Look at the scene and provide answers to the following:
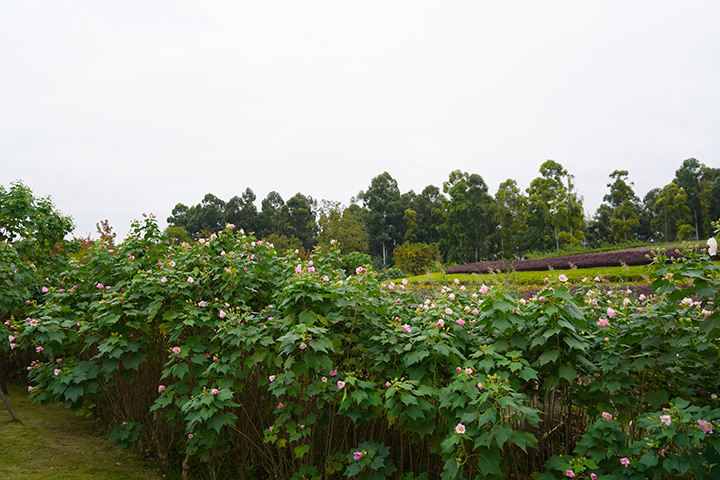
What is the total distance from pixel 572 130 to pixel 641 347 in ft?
73.0

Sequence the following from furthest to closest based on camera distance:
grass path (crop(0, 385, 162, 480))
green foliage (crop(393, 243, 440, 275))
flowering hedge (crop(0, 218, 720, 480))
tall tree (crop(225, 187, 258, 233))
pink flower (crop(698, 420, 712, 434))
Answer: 1. tall tree (crop(225, 187, 258, 233))
2. green foliage (crop(393, 243, 440, 275))
3. grass path (crop(0, 385, 162, 480))
4. flowering hedge (crop(0, 218, 720, 480))
5. pink flower (crop(698, 420, 712, 434))

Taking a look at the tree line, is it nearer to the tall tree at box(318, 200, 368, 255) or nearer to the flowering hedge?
the tall tree at box(318, 200, 368, 255)

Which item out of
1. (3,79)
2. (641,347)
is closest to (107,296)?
(641,347)

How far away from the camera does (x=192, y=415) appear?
1.96m

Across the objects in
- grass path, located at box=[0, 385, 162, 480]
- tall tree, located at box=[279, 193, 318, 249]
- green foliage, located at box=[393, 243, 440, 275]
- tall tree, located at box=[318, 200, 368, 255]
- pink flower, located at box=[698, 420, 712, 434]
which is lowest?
grass path, located at box=[0, 385, 162, 480]

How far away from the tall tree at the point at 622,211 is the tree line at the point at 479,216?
0.08 m

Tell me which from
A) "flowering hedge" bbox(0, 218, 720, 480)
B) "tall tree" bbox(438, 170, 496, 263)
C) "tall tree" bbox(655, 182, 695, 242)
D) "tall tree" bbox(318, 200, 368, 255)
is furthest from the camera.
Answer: "tall tree" bbox(438, 170, 496, 263)

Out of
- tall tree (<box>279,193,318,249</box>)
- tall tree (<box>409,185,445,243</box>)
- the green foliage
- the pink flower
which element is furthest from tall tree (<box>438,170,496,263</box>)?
the pink flower

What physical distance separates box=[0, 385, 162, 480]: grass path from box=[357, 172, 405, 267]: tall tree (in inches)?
1315

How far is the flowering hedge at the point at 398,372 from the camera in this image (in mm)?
1571

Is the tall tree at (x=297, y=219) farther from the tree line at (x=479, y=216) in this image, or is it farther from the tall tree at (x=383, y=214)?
the tall tree at (x=383, y=214)

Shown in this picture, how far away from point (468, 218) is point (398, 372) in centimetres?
2924

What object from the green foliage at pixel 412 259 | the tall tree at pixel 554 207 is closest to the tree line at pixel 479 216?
the tall tree at pixel 554 207

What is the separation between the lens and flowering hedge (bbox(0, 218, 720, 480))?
1.57m
